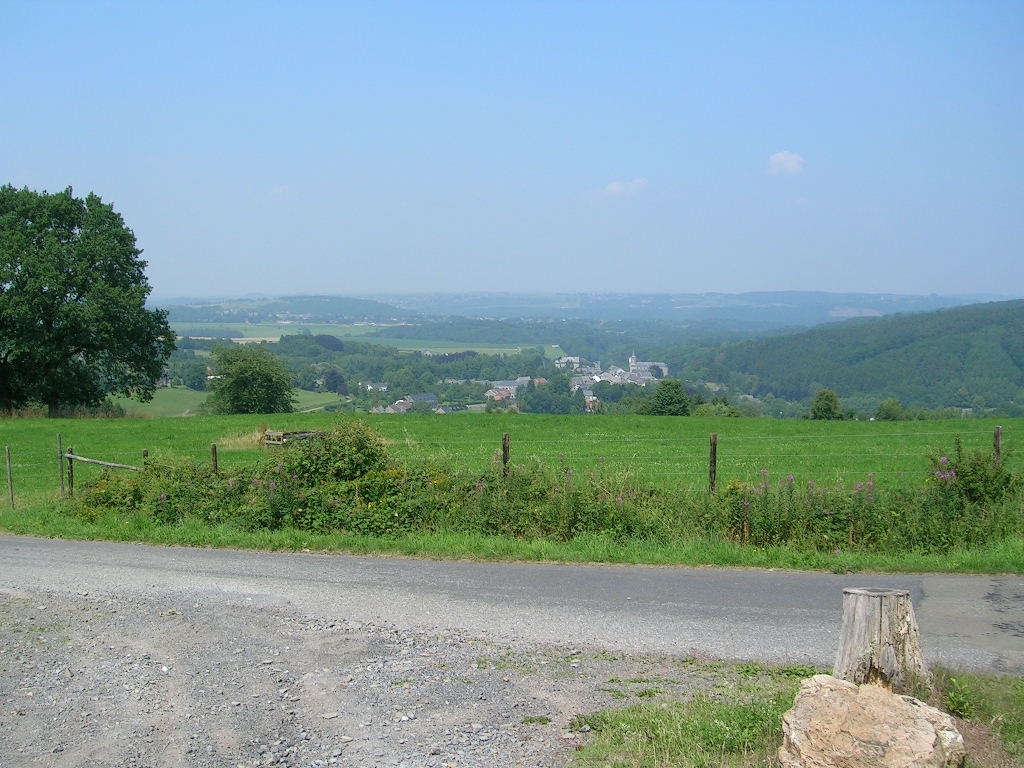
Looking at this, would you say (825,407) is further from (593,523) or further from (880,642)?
(880,642)

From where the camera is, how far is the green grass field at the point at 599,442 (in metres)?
21.1

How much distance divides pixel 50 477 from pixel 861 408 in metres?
59.2

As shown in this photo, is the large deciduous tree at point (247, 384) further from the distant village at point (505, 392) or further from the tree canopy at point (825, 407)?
the tree canopy at point (825, 407)

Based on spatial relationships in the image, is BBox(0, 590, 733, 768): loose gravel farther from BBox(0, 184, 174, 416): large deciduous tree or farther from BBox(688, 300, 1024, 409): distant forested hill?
BBox(688, 300, 1024, 409): distant forested hill

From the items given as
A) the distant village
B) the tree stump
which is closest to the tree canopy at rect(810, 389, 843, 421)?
the distant village

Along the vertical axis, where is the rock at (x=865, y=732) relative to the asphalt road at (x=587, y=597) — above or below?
above

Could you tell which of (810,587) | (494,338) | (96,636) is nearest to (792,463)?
(810,587)

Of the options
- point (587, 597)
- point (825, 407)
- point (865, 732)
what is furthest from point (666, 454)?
point (825, 407)

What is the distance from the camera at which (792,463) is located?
22938 mm

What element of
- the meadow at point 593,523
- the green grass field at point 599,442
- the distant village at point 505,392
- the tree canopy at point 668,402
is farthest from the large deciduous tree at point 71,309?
the tree canopy at point 668,402

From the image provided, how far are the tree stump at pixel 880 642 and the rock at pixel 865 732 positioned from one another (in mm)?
422

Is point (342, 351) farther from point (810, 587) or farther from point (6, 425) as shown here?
point (810, 587)

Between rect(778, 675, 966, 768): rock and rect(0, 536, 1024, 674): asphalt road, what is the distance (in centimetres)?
227

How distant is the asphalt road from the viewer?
25.7ft
